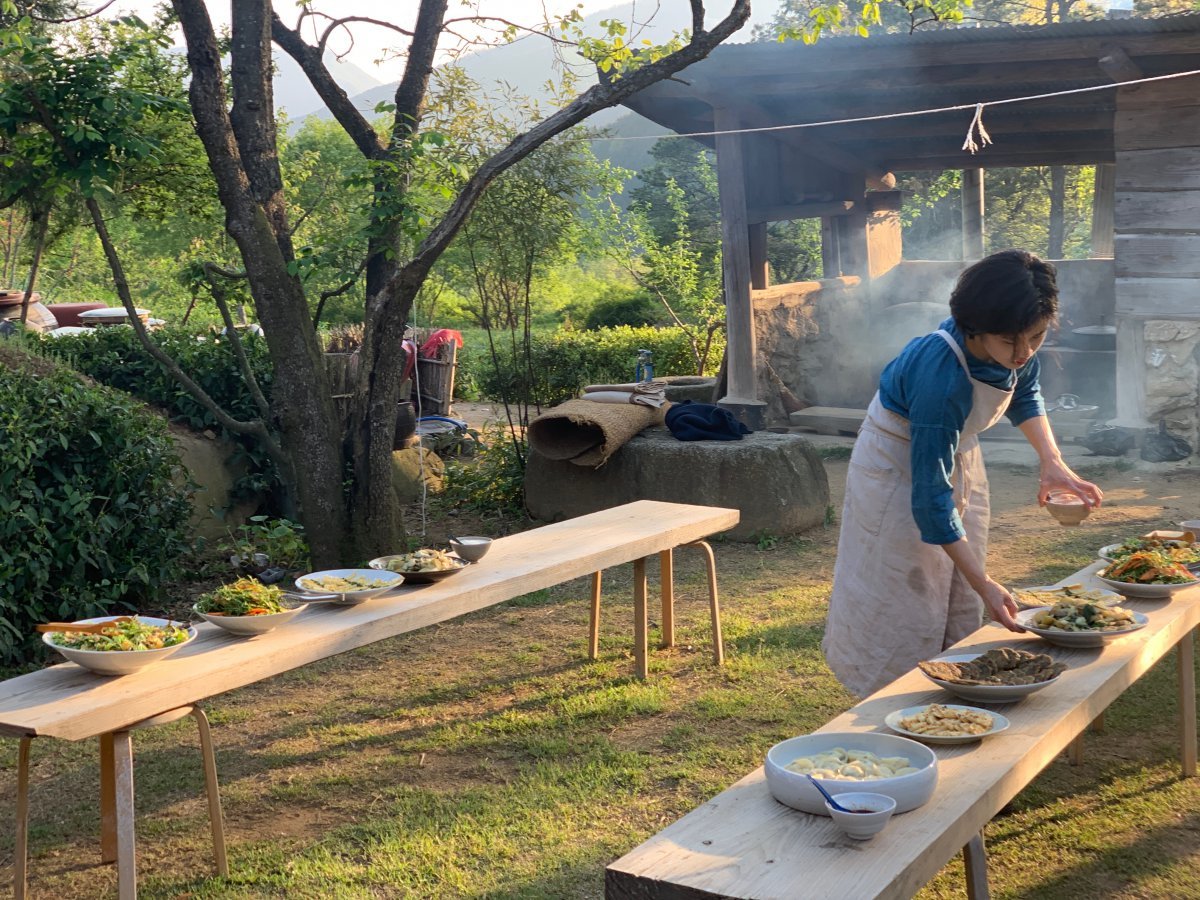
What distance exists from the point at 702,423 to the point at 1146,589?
4450 millimetres

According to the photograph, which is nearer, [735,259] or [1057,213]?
[735,259]

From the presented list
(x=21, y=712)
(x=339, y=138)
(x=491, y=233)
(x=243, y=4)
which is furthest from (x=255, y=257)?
(x=339, y=138)

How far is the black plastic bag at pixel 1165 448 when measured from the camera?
914cm

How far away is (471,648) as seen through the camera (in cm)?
564

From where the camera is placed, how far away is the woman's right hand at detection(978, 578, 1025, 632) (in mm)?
2912

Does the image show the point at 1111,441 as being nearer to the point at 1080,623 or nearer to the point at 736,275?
the point at 736,275

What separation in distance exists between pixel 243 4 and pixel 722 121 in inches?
213

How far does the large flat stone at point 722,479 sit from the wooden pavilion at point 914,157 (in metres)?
2.60

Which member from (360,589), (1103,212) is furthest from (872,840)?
(1103,212)

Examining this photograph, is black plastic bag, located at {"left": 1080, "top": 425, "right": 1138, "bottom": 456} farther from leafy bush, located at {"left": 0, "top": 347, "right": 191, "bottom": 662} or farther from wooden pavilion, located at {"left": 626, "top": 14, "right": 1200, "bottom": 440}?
leafy bush, located at {"left": 0, "top": 347, "right": 191, "bottom": 662}

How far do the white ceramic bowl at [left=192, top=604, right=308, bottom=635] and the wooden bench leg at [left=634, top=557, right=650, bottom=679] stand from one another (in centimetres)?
187

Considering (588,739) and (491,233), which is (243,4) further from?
(588,739)

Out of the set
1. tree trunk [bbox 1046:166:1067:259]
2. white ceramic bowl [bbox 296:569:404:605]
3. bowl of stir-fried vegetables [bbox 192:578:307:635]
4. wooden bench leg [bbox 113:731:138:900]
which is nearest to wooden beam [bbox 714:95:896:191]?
white ceramic bowl [bbox 296:569:404:605]

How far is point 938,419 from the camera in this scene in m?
2.93
